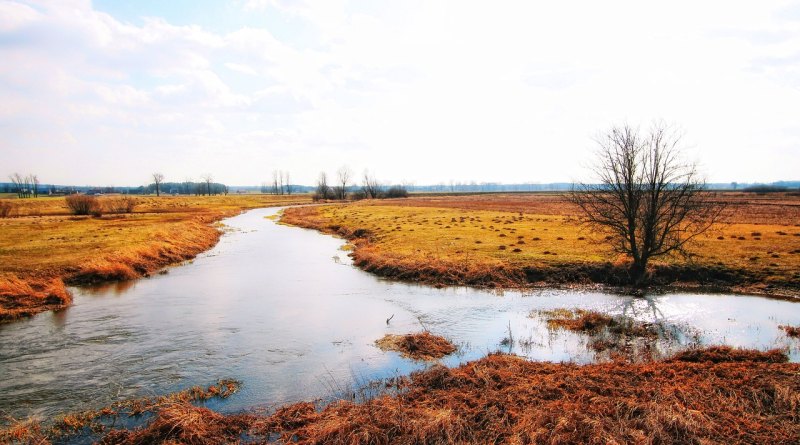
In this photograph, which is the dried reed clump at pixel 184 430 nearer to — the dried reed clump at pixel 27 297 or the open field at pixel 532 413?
the open field at pixel 532 413

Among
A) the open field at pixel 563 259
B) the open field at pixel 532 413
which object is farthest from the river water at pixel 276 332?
the open field at pixel 563 259

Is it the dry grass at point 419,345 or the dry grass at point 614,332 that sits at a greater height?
the dry grass at point 419,345

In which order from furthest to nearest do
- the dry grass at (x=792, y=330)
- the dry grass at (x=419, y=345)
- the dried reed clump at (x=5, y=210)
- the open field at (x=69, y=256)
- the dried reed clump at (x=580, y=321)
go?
the dried reed clump at (x=5, y=210) → the open field at (x=69, y=256) → the dried reed clump at (x=580, y=321) → the dry grass at (x=792, y=330) → the dry grass at (x=419, y=345)

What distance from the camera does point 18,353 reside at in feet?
57.1

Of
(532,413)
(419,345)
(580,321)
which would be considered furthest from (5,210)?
(532,413)

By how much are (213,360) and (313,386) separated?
4775 mm

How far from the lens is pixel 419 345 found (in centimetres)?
1795

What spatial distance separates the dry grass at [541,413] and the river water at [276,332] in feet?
6.04

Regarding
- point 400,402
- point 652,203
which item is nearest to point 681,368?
point 400,402

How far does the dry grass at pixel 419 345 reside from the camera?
57.0ft

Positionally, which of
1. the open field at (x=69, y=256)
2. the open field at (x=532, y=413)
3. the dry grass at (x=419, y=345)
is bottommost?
the dry grass at (x=419, y=345)

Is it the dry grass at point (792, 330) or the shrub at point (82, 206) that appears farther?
the shrub at point (82, 206)

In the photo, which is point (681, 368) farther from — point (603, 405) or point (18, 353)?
point (18, 353)

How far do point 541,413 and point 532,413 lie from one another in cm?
24
